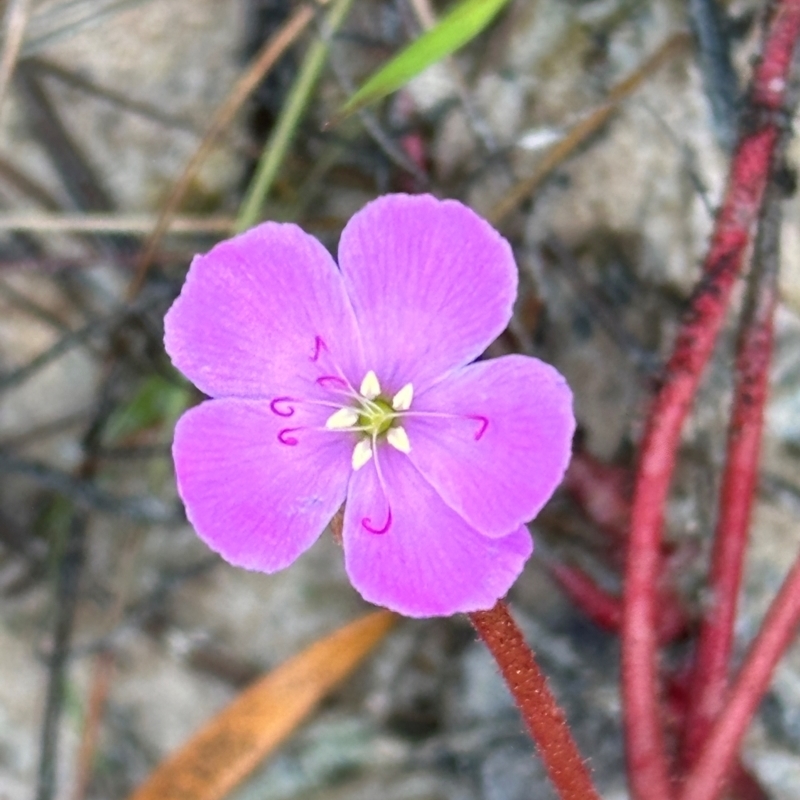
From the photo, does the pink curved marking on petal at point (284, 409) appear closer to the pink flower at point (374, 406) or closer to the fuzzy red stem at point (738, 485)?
the pink flower at point (374, 406)

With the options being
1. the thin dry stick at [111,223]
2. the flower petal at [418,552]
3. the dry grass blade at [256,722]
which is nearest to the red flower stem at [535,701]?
the flower petal at [418,552]

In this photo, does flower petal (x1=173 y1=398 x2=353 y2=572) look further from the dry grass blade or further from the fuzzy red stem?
the dry grass blade

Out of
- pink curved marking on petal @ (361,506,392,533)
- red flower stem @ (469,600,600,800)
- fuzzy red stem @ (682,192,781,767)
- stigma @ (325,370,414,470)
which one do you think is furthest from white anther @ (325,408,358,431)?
fuzzy red stem @ (682,192,781,767)

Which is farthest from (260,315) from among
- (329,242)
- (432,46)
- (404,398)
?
(329,242)

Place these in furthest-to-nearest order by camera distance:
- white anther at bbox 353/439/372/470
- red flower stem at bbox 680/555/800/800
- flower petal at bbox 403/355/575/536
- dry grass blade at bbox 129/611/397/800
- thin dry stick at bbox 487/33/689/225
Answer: dry grass blade at bbox 129/611/397/800 < thin dry stick at bbox 487/33/689/225 < red flower stem at bbox 680/555/800/800 < white anther at bbox 353/439/372/470 < flower petal at bbox 403/355/575/536

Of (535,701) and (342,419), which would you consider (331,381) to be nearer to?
(342,419)

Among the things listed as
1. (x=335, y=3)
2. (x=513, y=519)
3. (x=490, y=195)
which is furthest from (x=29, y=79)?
(x=513, y=519)
